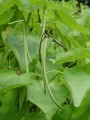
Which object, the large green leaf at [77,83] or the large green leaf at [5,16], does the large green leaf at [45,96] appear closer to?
the large green leaf at [77,83]

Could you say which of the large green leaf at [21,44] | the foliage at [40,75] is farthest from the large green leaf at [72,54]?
the large green leaf at [21,44]

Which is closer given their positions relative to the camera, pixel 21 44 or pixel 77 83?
pixel 77 83

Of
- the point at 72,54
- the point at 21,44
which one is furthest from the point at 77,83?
the point at 21,44

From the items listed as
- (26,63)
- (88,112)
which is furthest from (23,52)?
(88,112)

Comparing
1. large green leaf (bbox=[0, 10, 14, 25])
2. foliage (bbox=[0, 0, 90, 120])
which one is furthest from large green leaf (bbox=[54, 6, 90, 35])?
large green leaf (bbox=[0, 10, 14, 25])

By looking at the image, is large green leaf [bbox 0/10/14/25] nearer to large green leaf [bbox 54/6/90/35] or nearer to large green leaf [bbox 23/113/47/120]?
large green leaf [bbox 54/6/90/35]

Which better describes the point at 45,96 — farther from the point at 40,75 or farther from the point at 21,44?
the point at 21,44

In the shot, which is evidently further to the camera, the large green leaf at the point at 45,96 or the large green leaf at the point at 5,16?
the large green leaf at the point at 5,16
